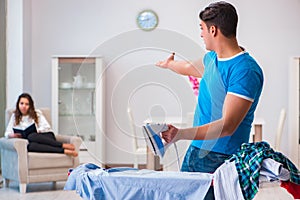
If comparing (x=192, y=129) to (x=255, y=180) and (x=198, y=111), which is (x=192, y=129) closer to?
(x=198, y=111)

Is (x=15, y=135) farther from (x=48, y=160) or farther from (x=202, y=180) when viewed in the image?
(x=202, y=180)

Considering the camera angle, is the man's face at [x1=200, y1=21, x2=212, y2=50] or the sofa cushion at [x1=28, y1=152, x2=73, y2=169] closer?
the man's face at [x1=200, y1=21, x2=212, y2=50]

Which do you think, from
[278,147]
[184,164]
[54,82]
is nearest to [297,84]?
[278,147]

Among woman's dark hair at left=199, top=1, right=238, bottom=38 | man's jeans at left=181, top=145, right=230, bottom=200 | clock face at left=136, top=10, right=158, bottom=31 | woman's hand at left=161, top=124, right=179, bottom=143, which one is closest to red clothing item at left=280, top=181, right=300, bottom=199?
man's jeans at left=181, top=145, right=230, bottom=200

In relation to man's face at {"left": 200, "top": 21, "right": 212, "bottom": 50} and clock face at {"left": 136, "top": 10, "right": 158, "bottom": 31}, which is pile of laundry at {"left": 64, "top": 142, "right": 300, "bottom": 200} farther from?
clock face at {"left": 136, "top": 10, "right": 158, "bottom": 31}

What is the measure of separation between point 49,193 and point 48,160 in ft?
1.00

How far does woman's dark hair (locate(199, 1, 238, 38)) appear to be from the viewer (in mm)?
1883

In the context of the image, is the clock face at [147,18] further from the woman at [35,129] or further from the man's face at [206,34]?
the man's face at [206,34]

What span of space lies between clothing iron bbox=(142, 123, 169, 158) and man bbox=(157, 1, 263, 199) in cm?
2

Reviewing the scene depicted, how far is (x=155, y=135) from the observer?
1827 millimetres

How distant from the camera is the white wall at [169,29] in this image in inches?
283

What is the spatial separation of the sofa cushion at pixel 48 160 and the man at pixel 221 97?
3704 millimetres

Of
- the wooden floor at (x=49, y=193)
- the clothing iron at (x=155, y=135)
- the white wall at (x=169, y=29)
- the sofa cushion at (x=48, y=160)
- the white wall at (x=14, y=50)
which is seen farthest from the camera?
the white wall at (x=169, y=29)

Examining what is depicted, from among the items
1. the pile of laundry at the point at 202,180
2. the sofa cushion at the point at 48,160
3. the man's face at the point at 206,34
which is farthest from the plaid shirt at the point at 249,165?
the sofa cushion at the point at 48,160
